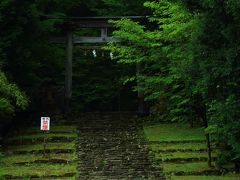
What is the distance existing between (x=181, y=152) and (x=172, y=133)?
10.8 ft

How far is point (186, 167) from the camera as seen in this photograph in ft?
57.1

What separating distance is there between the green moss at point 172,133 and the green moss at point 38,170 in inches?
212

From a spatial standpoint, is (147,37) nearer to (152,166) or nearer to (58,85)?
(152,166)

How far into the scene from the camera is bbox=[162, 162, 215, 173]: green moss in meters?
17.1

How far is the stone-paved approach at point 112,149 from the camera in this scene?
56.1 feet

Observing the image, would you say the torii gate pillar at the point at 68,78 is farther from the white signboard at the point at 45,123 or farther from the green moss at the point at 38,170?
the green moss at the point at 38,170

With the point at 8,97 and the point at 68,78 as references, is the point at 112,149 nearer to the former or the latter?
the point at 8,97

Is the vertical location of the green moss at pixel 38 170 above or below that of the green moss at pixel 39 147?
below

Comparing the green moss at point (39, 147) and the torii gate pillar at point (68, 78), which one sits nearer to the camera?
the green moss at point (39, 147)

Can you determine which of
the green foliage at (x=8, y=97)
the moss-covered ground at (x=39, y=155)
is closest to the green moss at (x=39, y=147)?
the moss-covered ground at (x=39, y=155)

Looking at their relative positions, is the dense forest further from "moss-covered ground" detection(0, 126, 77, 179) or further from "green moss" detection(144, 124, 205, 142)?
"moss-covered ground" detection(0, 126, 77, 179)

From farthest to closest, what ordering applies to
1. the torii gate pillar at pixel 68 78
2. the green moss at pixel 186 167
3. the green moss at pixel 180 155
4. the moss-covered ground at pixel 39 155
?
1. the torii gate pillar at pixel 68 78
2. the green moss at pixel 180 155
3. the green moss at pixel 186 167
4. the moss-covered ground at pixel 39 155

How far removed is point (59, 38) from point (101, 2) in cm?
612

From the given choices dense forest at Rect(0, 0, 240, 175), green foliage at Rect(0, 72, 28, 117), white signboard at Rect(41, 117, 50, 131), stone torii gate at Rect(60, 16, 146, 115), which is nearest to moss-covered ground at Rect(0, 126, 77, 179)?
white signboard at Rect(41, 117, 50, 131)
